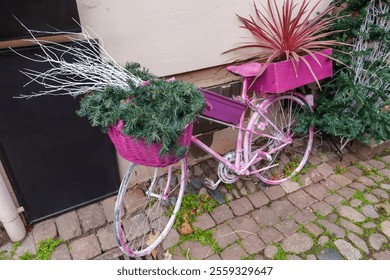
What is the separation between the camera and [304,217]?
2971mm

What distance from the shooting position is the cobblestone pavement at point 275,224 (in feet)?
8.63

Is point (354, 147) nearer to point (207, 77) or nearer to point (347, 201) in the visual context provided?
point (347, 201)

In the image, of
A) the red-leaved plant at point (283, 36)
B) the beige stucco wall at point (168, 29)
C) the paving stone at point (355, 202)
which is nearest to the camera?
the beige stucco wall at point (168, 29)

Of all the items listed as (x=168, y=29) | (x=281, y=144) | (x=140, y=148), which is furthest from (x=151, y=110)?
(x=281, y=144)

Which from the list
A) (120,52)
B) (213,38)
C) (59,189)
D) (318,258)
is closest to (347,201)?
(318,258)

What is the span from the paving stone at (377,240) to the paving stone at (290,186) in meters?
0.86

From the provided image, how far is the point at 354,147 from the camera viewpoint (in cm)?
381

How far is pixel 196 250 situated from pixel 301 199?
1.33 metres

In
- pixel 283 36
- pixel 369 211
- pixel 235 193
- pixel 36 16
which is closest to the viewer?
pixel 36 16

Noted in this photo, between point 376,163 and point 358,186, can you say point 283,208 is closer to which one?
point 358,186

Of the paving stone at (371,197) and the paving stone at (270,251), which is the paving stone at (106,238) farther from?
the paving stone at (371,197)

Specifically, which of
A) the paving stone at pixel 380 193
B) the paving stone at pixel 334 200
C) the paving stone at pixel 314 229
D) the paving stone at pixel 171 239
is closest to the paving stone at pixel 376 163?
the paving stone at pixel 380 193

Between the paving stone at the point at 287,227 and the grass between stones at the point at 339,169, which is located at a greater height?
the grass between stones at the point at 339,169

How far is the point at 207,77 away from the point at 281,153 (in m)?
1.39
